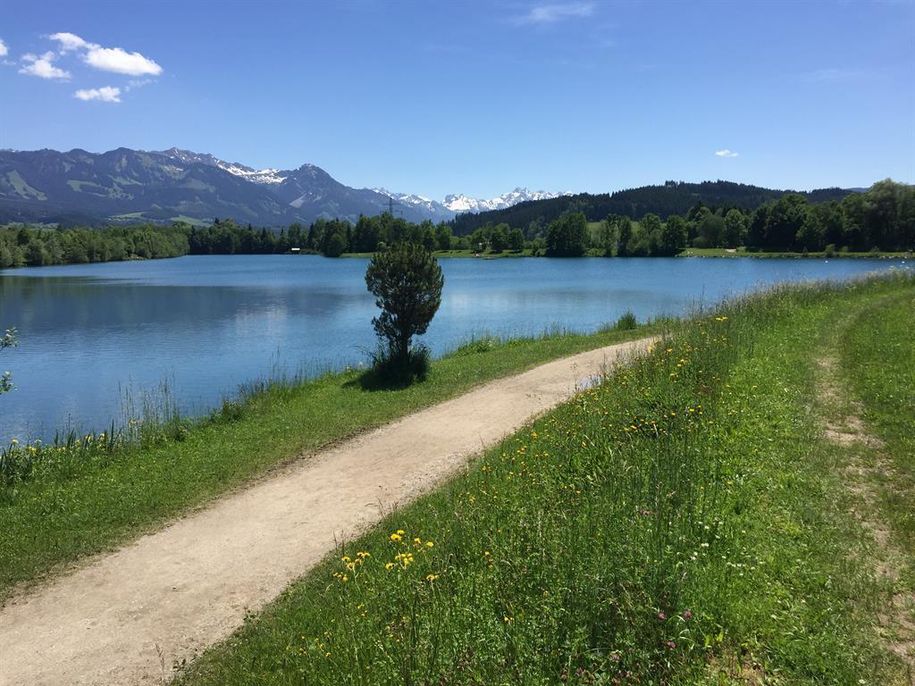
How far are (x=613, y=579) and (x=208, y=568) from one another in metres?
5.27

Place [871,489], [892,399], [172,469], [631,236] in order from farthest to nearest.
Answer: [631,236] < [172,469] < [892,399] < [871,489]

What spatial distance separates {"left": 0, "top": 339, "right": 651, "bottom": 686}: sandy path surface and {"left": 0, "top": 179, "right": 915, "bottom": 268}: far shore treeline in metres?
93.3

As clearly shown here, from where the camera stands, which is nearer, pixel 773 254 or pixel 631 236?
pixel 773 254

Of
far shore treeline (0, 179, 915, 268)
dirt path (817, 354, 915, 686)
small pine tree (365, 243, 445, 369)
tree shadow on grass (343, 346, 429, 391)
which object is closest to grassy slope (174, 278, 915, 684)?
dirt path (817, 354, 915, 686)

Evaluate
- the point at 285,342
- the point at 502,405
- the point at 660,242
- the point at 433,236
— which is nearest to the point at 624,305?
the point at 285,342

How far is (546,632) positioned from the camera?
4578 millimetres

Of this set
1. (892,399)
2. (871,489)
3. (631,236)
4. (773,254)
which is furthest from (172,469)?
(631,236)

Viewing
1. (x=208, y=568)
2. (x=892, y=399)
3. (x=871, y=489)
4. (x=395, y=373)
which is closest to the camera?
(x=871, y=489)

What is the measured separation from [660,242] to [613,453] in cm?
14233

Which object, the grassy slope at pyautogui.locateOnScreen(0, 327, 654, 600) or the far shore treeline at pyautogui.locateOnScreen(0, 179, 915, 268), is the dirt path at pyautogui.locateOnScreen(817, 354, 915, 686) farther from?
the far shore treeline at pyautogui.locateOnScreen(0, 179, 915, 268)

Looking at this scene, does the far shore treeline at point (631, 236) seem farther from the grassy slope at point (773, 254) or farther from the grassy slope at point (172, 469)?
the grassy slope at point (172, 469)

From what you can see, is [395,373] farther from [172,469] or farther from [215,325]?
[215,325]

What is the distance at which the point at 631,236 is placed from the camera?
146 meters

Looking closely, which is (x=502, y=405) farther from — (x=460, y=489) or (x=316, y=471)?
(x=460, y=489)
